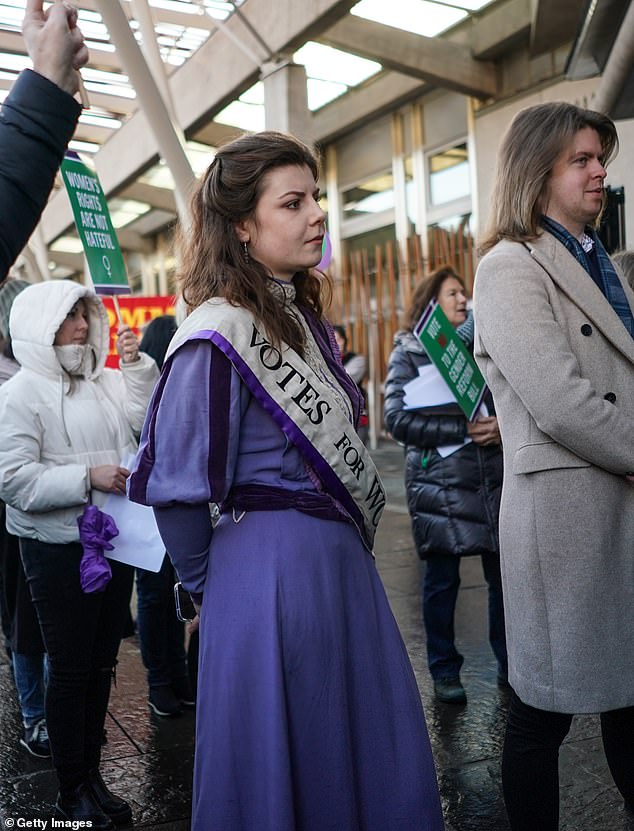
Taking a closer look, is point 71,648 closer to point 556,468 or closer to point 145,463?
point 145,463

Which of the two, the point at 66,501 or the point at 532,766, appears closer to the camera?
the point at 532,766

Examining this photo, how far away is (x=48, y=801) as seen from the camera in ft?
12.3

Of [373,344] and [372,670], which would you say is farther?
[373,344]

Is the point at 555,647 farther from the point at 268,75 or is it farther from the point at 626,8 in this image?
the point at 268,75

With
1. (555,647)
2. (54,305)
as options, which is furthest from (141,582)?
(555,647)

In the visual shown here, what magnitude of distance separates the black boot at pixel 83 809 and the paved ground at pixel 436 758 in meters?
0.11

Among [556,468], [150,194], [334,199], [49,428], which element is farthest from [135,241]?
[556,468]

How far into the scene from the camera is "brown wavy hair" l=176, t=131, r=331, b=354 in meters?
2.45

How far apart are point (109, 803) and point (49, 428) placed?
4.45ft

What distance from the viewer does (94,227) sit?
5.05m

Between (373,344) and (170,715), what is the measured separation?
13.0m

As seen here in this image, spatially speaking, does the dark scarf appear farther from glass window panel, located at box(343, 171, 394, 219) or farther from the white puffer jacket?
glass window panel, located at box(343, 171, 394, 219)

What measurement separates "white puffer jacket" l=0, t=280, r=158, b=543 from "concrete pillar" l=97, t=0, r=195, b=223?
597 centimetres

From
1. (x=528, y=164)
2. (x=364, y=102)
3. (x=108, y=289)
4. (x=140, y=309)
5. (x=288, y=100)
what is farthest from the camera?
(x=364, y=102)
